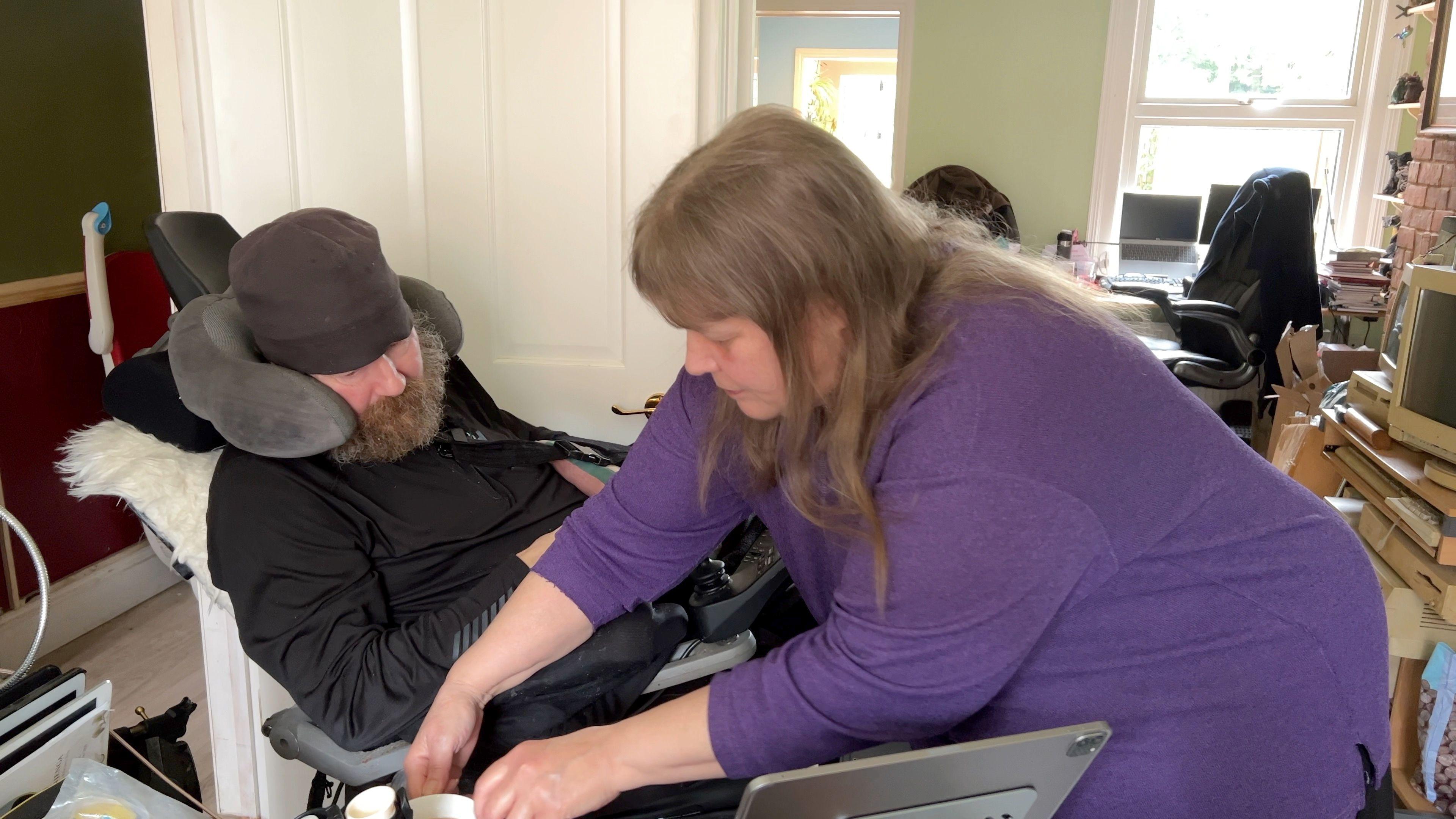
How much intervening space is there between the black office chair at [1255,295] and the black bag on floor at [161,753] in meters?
3.25

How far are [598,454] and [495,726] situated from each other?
672mm

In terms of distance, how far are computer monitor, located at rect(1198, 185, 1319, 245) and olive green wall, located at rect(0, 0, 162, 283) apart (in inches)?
166

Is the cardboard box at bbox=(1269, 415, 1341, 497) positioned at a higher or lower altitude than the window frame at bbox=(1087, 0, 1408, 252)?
lower

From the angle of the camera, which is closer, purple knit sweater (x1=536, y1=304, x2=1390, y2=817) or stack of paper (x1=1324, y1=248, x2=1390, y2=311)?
purple knit sweater (x1=536, y1=304, x2=1390, y2=817)

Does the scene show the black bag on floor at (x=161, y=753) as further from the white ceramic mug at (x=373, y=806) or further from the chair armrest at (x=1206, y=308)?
the chair armrest at (x=1206, y=308)

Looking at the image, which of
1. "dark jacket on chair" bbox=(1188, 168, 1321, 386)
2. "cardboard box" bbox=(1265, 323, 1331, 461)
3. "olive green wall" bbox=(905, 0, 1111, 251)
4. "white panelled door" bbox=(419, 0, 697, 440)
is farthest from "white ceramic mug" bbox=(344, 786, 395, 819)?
"olive green wall" bbox=(905, 0, 1111, 251)

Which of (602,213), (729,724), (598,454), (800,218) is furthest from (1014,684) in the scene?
(602,213)

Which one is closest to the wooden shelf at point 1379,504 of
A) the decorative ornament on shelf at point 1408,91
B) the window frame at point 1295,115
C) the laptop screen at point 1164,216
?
the decorative ornament on shelf at point 1408,91

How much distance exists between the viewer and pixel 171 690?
98.7 inches

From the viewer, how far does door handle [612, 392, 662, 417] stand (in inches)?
76.1

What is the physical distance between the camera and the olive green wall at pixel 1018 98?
15.3ft

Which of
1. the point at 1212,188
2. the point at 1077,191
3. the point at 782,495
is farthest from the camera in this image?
the point at 1077,191

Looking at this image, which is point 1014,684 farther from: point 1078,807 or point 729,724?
point 729,724

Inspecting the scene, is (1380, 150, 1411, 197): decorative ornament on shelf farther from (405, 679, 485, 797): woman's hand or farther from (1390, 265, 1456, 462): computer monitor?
(405, 679, 485, 797): woman's hand
